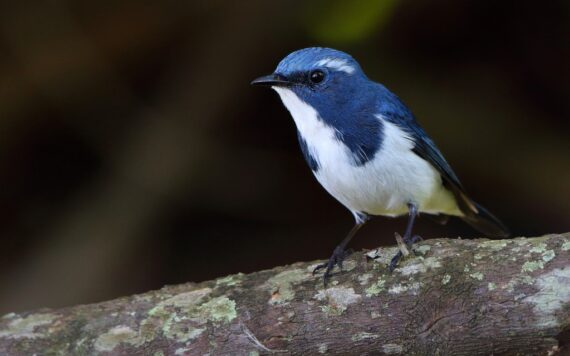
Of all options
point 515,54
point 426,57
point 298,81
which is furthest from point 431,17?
point 298,81

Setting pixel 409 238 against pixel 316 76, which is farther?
pixel 316 76

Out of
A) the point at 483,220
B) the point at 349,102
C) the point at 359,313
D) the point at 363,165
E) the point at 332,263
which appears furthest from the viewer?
the point at 483,220

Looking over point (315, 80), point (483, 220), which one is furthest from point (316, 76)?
point (483, 220)

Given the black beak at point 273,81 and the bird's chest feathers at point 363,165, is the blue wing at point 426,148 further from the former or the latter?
the black beak at point 273,81

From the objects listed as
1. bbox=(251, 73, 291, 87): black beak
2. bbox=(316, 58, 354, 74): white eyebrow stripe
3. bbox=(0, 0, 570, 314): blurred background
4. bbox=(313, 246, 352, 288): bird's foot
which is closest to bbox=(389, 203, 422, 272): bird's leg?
bbox=(313, 246, 352, 288): bird's foot

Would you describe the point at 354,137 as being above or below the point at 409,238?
above

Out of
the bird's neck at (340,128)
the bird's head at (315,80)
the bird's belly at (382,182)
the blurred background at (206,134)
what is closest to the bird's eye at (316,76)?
the bird's head at (315,80)

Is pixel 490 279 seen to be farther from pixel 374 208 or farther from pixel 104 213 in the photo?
pixel 104 213

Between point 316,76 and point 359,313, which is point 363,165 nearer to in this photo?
point 316,76
